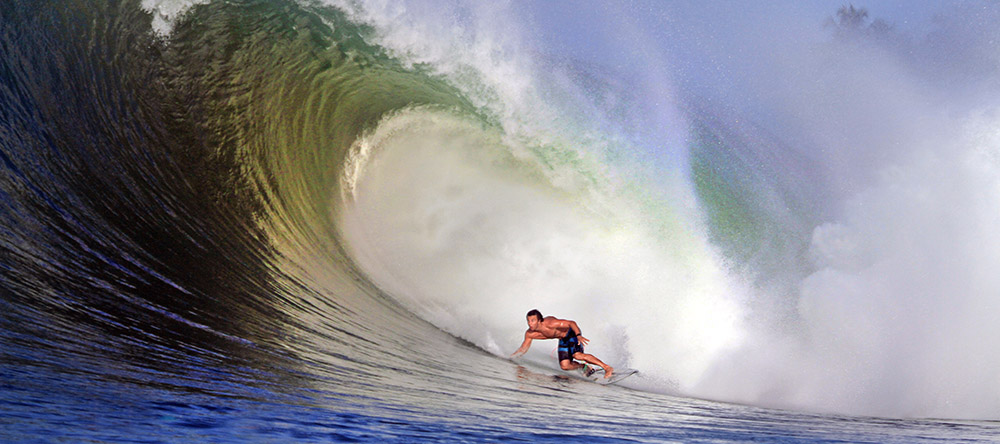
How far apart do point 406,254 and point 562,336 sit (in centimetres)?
289

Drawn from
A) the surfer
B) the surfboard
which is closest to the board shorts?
the surfer

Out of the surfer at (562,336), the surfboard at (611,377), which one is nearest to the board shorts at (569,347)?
the surfer at (562,336)

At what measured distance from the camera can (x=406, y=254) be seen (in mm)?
8383

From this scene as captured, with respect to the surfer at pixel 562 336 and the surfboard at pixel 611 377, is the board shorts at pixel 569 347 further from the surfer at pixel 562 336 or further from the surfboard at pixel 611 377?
the surfboard at pixel 611 377

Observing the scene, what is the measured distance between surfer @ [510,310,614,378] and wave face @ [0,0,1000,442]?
1.28ft

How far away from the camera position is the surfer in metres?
6.09

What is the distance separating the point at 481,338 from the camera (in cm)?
694

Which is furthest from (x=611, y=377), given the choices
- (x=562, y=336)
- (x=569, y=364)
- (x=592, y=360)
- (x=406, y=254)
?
(x=406, y=254)

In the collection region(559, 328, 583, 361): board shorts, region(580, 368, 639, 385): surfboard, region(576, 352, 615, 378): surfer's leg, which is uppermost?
region(559, 328, 583, 361): board shorts

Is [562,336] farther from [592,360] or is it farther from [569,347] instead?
[592,360]

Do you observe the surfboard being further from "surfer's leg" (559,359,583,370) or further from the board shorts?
the board shorts

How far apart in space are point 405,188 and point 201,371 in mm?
5731

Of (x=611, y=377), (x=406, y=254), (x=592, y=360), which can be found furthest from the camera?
(x=406, y=254)

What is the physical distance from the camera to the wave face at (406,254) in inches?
131
